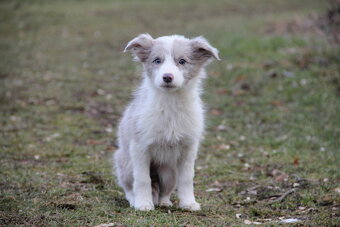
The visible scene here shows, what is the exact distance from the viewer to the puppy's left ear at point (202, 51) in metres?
5.29

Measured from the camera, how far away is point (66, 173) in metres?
6.61

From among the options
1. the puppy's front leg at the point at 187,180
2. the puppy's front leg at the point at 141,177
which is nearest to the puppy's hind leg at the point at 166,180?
the puppy's front leg at the point at 187,180

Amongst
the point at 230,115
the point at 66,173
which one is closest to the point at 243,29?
the point at 230,115

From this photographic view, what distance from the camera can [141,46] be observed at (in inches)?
211

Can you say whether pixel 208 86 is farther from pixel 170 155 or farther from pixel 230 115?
pixel 170 155

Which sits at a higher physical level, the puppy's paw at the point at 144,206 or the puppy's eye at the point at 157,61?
the puppy's eye at the point at 157,61

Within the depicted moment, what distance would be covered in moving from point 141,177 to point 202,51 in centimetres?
135

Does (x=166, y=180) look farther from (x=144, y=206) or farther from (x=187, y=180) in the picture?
(x=144, y=206)

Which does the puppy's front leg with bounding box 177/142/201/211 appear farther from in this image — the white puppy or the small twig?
the small twig

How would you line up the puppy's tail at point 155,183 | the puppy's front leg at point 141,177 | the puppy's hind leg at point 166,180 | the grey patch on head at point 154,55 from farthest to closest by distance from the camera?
the puppy's tail at point 155,183 < the puppy's hind leg at point 166,180 < the puppy's front leg at point 141,177 < the grey patch on head at point 154,55

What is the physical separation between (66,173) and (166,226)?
7.66 ft

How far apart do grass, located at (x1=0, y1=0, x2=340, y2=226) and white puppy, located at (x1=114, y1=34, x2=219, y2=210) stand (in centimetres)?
35

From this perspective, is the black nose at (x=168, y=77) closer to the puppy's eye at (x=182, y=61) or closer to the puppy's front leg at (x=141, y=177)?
the puppy's eye at (x=182, y=61)

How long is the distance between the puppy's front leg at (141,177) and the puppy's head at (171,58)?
665 millimetres
